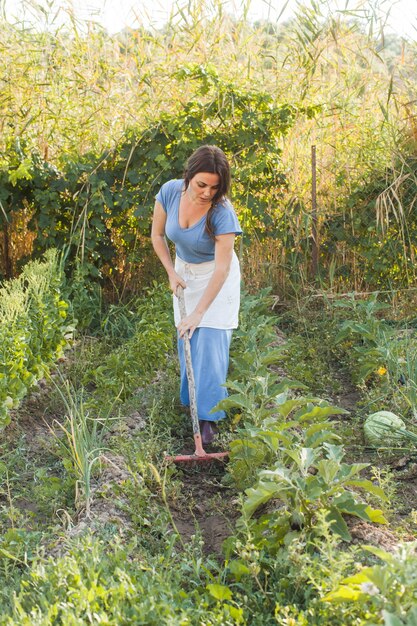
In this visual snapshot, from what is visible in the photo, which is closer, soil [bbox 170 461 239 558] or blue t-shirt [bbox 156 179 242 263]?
soil [bbox 170 461 239 558]

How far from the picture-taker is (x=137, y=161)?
21.6ft

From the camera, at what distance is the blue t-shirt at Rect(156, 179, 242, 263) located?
4098mm

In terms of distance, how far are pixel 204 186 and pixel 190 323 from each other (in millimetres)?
678

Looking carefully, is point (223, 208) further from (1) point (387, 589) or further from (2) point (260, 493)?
(1) point (387, 589)

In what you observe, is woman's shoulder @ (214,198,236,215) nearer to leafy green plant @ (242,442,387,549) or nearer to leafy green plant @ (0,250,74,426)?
leafy green plant @ (0,250,74,426)

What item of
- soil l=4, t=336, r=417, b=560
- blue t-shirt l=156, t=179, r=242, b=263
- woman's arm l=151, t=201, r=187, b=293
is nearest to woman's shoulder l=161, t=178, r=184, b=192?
blue t-shirt l=156, t=179, r=242, b=263

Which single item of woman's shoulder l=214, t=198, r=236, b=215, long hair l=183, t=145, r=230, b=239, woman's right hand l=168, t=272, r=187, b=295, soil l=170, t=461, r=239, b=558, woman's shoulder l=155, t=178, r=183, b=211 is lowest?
soil l=170, t=461, r=239, b=558

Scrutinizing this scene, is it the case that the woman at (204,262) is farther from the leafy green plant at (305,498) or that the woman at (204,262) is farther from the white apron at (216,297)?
the leafy green plant at (305,498)

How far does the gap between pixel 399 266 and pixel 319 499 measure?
414 cm

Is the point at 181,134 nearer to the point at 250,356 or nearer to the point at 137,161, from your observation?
the point at 137,161

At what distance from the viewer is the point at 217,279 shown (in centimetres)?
410

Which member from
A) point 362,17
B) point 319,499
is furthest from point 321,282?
point 319,499

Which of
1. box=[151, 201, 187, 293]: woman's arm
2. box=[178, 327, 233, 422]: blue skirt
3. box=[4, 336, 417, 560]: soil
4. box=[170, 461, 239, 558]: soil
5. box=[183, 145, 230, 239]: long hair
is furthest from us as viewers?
box=[151, 201, 187, 293]: woman's arm

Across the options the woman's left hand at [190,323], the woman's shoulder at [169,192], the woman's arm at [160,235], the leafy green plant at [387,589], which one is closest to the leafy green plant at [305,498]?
the leafy green plant at [387,589]
